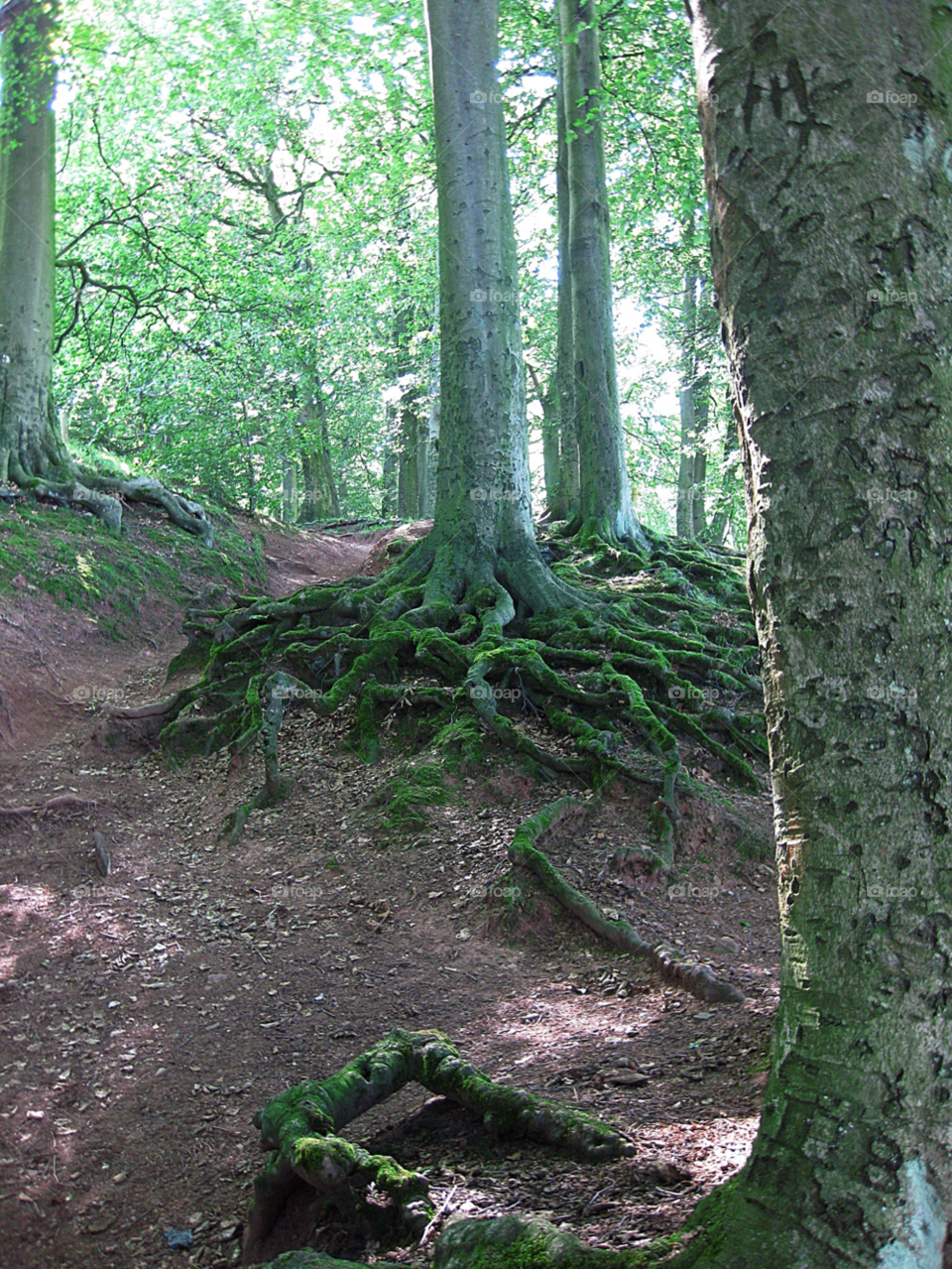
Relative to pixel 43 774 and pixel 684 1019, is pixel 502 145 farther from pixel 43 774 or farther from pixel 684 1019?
pixel 684 1019

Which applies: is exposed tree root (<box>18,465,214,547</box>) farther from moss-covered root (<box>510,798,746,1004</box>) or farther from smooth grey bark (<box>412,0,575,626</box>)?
moss-covered root (<box>510,798,746,1004</box>)

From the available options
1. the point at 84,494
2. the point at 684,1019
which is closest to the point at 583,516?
the point at 84,494

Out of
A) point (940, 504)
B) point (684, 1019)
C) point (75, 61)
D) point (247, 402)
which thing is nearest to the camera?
point (940, 504)

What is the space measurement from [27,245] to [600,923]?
11.6 m

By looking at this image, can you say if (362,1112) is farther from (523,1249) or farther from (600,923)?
(600,923)

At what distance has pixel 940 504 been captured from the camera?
82.7 inches

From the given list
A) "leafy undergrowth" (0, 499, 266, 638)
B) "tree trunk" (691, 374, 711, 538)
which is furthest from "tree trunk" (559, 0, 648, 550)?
"tree trunk" (691, 374, 711, 538)

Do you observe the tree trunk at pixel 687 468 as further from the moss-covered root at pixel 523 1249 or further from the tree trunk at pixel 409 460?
the moss-covered root at pixel 523 1249

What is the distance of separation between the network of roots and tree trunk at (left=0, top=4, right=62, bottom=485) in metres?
4.98

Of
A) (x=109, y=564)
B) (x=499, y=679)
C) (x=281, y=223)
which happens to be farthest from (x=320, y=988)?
(x=281, y=223)

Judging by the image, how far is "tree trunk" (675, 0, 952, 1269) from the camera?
6.73ft

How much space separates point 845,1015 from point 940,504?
1204 mm

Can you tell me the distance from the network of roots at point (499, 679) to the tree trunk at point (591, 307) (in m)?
3.51

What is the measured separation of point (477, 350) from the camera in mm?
8266
